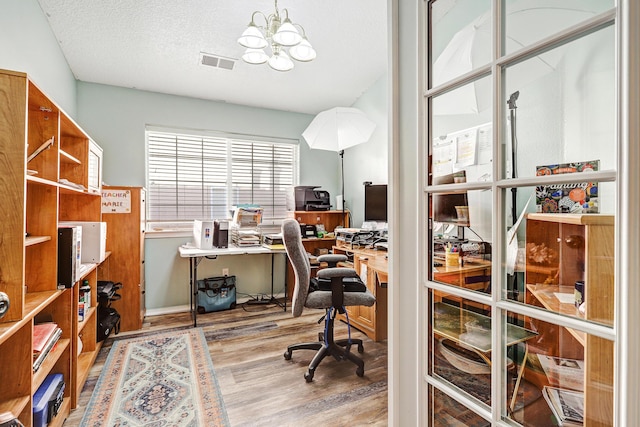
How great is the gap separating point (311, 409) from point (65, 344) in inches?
58.7

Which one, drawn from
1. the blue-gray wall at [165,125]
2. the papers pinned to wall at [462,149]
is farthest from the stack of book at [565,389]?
the blue-gray wall at [165,125]

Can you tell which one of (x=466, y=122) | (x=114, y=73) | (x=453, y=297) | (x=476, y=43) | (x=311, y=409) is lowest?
(x=311, y=409)

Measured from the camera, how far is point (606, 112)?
641mm

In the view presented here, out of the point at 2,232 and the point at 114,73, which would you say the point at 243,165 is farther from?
the point at 2,232

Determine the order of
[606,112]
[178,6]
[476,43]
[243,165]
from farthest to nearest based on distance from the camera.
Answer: [243,165]
[178,6]
[476,43]
[606,112]

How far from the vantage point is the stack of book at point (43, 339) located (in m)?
1.43

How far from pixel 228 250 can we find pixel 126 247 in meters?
0.98

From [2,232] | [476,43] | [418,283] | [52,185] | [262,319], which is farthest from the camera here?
[262,319]

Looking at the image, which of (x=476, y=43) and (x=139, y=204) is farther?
(x=139, y=204)

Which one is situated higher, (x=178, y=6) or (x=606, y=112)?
(x=178, y=6)

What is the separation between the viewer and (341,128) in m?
3.16

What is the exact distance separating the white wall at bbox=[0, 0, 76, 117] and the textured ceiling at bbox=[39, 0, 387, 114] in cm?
13

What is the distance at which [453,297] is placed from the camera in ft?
3.14

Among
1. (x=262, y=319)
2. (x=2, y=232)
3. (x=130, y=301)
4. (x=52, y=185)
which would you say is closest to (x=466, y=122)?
(x=2, y=232)
